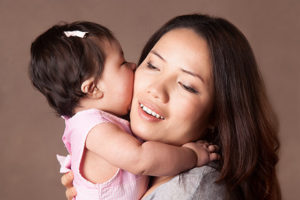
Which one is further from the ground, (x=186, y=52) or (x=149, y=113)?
(x=186, y=52)

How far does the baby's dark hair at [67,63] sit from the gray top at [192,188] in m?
→ 0.52

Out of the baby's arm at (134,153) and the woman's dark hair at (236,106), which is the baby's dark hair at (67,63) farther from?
the woman's dark hair at (236,106)

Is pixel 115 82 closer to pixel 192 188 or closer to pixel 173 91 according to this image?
pixel 173 91

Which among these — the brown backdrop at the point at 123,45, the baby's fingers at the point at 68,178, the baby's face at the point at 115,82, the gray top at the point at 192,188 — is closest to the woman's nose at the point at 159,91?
the baby's face at the point at 115,82

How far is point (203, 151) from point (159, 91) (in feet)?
1.07

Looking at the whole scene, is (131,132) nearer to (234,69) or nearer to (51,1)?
(234,69)

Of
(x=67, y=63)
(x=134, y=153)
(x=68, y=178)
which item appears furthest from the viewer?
(x=68, y=178)

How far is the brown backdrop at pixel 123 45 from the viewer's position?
396 cm

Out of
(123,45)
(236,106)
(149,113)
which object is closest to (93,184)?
(149,113)

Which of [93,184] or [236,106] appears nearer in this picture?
[93,184]

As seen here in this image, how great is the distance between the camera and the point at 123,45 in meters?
4.02

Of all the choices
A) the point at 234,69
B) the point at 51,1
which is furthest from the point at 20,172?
the point at 234,69

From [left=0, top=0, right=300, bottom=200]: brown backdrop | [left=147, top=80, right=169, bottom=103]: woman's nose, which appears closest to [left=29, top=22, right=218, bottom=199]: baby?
[left=147, top=80, right=169, bottom=103]: woman's nose

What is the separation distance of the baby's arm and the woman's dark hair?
233 millimetres
